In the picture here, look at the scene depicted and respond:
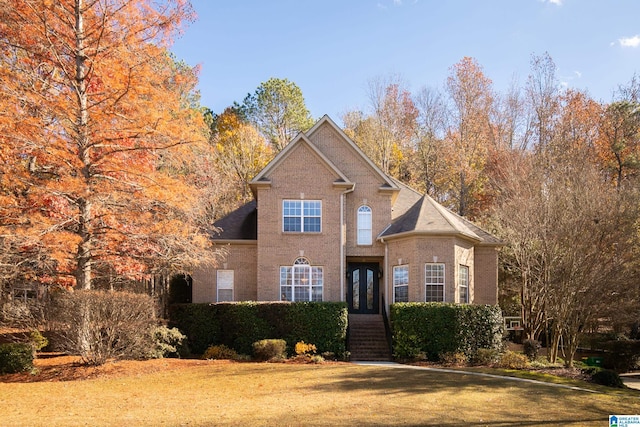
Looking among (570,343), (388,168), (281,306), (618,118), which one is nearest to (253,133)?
(388,168)

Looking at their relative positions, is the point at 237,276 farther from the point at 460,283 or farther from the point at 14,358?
the point at 14,358

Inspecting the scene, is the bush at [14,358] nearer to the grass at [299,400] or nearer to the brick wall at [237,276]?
the grass at [299,400]

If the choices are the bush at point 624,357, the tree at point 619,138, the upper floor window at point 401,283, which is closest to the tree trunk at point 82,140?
the upper floor window at point 401,283

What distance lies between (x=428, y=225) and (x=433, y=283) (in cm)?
252

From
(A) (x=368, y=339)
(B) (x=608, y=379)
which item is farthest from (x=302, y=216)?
(B) (x=608, y=379)

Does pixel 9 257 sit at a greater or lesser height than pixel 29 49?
lesser

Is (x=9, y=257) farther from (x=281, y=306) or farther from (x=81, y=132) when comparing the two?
(x=281, y=306)

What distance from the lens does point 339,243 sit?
26.4 metres

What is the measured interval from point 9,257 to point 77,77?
20.7 ft

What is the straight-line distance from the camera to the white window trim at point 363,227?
27562 mm

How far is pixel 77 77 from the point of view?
64.1ft

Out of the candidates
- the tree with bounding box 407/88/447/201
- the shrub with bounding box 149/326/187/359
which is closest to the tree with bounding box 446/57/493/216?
the tree with bounding box 407/88/447/201

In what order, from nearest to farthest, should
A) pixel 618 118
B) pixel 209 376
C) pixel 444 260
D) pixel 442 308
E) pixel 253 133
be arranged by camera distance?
pixel 209 376
pixel 442 308
pixel 444 260
pixel 618 118
pixel 253 133

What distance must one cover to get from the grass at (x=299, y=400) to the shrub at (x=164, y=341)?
2016mm
